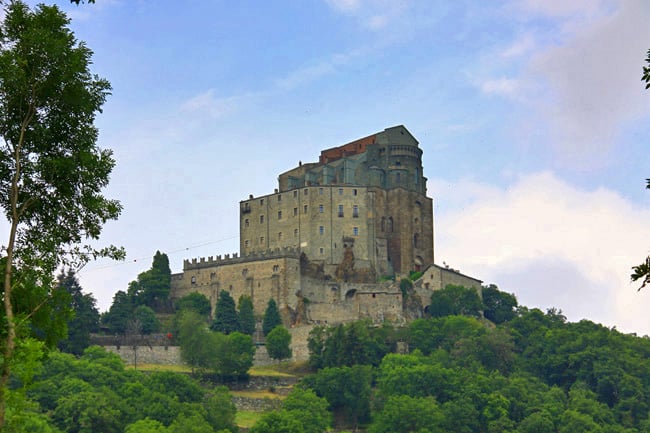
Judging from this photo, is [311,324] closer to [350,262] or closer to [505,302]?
[350,262]

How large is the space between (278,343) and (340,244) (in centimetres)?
1217

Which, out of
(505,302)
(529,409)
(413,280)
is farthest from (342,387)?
(505,302)

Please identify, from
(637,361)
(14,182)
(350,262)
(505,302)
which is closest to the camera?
(14,182)

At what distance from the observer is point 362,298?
325ft

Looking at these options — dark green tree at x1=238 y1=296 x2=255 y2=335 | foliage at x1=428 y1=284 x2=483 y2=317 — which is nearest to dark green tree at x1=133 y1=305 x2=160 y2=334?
dark green tree at x1=238 y1=296 x2=255 y2=335

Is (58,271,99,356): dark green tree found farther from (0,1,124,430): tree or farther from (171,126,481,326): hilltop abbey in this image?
(0,1,124,430): tree

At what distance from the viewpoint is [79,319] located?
287ft

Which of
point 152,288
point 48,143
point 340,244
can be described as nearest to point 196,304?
point 152,288

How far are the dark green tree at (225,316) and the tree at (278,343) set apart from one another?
3453 mm

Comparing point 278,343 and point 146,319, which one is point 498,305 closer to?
point 278,343

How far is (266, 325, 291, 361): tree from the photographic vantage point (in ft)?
Answer: 304

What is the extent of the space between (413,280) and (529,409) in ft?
67.9

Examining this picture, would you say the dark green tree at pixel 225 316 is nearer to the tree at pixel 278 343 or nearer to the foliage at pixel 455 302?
the tree at pixel 278 343

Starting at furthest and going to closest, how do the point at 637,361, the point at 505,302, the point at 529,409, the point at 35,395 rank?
the point at 505,302 → the point at 637,361 → the point at 529,409 → the point at 35,395
